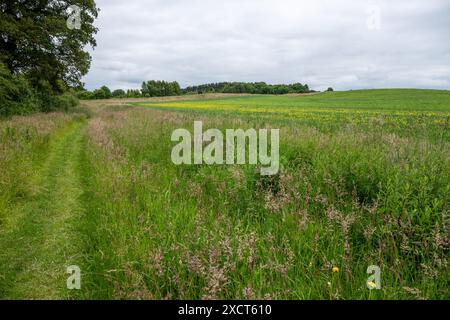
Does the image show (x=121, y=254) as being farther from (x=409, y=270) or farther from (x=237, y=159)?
(x=237, y=159)

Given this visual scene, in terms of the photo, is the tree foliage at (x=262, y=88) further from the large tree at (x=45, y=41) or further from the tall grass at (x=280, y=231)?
the tall grass at (x=280, y=231)

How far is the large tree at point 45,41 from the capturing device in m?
20.1

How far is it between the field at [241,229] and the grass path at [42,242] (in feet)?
0.07

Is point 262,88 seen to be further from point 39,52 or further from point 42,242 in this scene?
point 42,242

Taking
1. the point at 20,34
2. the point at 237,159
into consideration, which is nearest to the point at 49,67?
the point at 20,34

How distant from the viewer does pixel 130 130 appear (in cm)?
1209

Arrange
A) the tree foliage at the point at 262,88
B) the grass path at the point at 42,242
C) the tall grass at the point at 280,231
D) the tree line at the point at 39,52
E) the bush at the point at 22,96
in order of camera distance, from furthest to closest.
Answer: the tree foliage at the point at 262,88 < the tree line at the point at 39,52 < the bush at the point at 22,96 < the grass path at the point at 42,242 < the tall grass at the point at 280,231

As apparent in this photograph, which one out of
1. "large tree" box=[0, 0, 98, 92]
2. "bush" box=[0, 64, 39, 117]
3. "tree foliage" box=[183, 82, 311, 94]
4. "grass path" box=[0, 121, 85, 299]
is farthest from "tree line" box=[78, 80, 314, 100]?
"grass path" box=[0, 121, 85, 299]

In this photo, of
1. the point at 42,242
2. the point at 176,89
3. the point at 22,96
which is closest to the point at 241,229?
the point at 42,242

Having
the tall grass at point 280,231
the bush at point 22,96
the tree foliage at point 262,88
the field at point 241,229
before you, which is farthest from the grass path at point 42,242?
the tree foliage at point 262,88

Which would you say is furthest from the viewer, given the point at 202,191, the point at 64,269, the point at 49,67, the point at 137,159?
the point at 49,67

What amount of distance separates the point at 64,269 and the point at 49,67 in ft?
75.7

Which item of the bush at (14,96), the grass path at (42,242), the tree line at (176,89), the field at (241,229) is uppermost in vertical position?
the tree line at (176,89)

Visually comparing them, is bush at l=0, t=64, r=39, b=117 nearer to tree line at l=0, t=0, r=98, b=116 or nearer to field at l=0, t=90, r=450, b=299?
tree line at l=0, t=0, r=98, b=116
